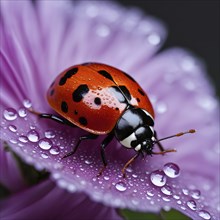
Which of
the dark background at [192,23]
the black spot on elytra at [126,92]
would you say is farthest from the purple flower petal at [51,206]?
the dark background at [192,23]

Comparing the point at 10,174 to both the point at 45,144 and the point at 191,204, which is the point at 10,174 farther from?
the point at 191,204

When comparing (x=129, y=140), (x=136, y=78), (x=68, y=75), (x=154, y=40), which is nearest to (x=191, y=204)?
(x=129, y=140)

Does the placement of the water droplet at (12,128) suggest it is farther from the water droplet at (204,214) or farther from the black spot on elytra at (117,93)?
the water droplet at (204,214)

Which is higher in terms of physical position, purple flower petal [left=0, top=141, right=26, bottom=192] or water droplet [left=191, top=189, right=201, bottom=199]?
purple flower petal [left=0, top=141, right=26, bottom=192]

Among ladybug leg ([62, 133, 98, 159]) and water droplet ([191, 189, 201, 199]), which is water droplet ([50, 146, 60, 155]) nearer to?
ladybug leg ([62, 133, 98, 159])

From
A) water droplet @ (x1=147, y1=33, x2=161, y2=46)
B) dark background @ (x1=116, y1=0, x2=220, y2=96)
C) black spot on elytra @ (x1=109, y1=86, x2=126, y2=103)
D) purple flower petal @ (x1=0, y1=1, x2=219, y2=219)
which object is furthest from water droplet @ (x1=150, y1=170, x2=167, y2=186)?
dark background @ (x1=116, y1=0, x2=220, y2=96)

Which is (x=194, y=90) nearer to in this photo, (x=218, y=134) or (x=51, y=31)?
(x=218, y=134)
